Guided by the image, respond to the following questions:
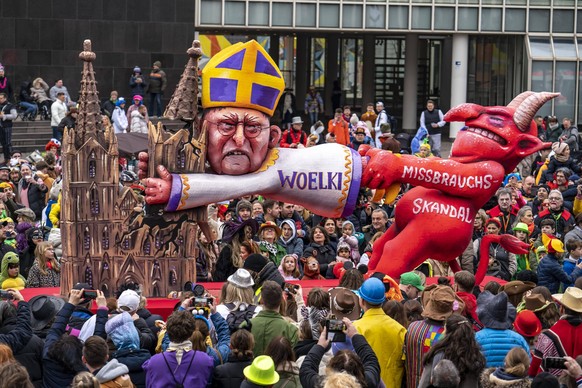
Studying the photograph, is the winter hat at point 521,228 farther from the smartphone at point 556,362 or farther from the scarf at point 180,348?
the scarf at point 180,348

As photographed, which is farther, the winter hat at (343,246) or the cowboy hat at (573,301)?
the winter hat at (343,246)

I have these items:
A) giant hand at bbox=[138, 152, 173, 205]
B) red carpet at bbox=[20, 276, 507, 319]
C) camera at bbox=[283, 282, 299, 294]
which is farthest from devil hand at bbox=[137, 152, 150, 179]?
camera at bbox=[283, 282, 299, 294]

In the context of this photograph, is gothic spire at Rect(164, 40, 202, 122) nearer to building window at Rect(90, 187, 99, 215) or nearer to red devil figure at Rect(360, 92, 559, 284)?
building window at Rect(90, 187, 99, 215)

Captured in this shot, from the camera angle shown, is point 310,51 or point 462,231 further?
point 310,51

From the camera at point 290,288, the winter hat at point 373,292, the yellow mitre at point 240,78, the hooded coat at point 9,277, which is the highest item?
the yellow mitre at point 240,78

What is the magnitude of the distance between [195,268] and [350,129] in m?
14.7

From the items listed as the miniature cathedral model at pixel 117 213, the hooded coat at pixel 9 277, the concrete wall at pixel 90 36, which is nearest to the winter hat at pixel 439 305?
the miniature cathedral model at pixel 117 213

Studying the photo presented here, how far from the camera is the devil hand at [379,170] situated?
1298 cm

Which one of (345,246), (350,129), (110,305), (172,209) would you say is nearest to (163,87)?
(350,129)

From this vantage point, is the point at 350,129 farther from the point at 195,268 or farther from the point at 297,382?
the point at 297,382

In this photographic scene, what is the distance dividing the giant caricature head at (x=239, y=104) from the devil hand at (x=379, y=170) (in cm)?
109

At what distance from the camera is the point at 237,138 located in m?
12.9

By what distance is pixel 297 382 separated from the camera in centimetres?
892

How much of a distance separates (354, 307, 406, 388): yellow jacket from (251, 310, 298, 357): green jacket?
0.53 m
